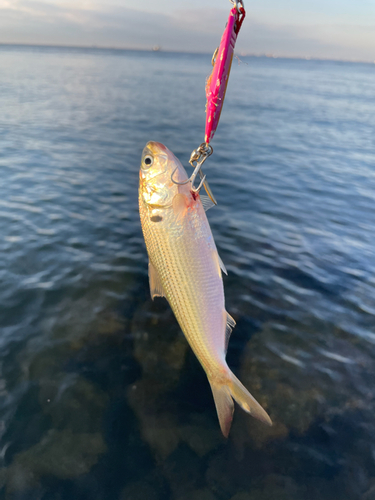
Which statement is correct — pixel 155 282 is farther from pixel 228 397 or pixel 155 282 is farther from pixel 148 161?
pixel 228 397

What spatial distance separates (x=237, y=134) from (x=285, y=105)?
66.5 ft

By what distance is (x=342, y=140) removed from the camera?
83.5 feet

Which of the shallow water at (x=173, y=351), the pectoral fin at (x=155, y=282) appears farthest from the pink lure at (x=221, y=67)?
the pectoral fin at (x=155, y=282)

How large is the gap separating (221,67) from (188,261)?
2486mm

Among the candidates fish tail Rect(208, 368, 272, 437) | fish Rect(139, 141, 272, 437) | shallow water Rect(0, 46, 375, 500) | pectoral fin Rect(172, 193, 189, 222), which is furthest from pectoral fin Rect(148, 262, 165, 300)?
shallow water Rect(0, 46, 375, 500)

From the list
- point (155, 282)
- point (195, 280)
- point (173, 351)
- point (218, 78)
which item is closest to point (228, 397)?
point (195, 280)

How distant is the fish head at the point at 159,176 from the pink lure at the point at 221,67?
84 cm

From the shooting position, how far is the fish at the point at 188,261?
3783 millimetres

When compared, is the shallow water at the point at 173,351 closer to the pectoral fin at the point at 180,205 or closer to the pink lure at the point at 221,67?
the pink lure at the point at 221,67

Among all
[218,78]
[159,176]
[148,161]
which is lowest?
[159,176]

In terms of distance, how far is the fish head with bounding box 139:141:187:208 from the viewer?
3820 millimetres

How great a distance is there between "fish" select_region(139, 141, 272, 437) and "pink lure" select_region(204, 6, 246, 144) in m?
0.94

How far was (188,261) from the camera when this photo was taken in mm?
3854

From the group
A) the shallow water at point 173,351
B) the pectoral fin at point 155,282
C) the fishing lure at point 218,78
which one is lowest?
the shallow water at point 173,351
